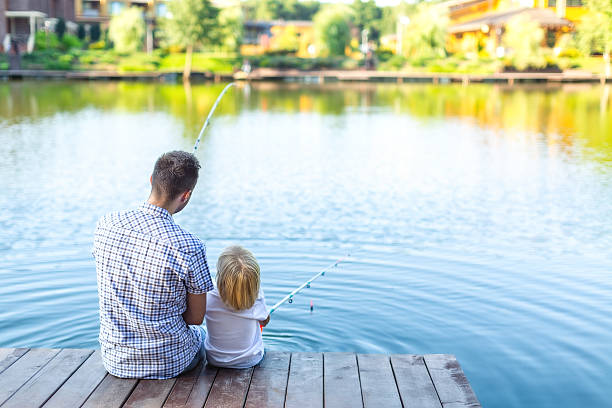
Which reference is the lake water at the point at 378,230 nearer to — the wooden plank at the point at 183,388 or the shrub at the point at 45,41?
the wooden plank at the point at 183,388

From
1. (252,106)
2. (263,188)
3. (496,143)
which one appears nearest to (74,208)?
(263,188)

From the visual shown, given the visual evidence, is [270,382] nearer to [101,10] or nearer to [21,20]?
[21,20]

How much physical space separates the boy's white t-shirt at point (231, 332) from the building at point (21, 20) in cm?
5711

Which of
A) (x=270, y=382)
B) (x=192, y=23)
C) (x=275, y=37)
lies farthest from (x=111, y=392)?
(x=275, y=37)

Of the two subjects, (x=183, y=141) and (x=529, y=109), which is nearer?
(x=183, y=141)

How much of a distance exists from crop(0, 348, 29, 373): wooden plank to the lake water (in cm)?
131

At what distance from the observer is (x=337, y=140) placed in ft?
71.3

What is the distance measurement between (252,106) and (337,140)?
12.9m

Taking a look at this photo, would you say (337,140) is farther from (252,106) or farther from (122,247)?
(122,247)

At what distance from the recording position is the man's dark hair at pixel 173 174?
365cm

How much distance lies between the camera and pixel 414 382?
4062 mm

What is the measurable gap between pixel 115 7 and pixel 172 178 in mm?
74597

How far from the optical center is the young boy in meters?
3.89

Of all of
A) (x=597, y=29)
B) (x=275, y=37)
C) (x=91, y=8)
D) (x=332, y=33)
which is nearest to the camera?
(x=597, y=29)
